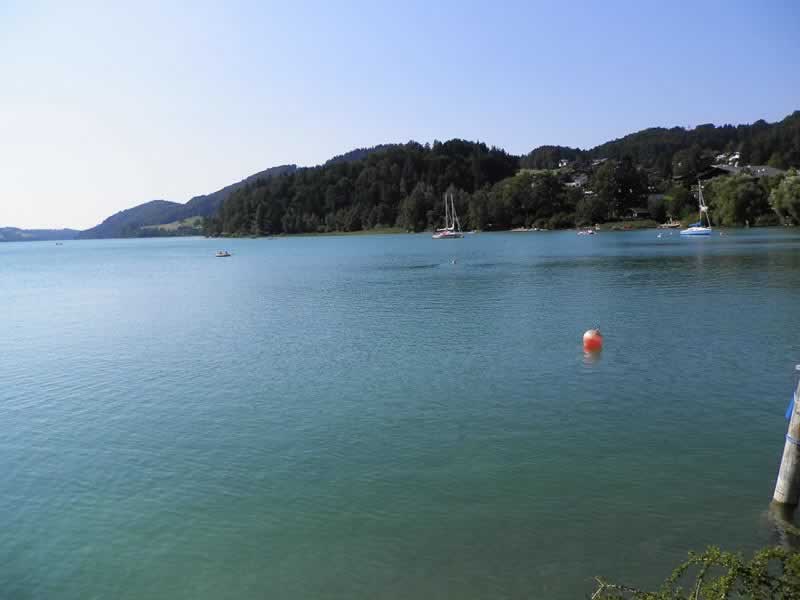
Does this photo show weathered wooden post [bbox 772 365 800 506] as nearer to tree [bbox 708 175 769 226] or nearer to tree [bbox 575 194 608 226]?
tree [bbox 708 175 769 226]

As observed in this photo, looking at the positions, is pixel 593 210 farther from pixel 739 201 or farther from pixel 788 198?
pixel 788 198

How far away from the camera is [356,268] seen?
3588 inches

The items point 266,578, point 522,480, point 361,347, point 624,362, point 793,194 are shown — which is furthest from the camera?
point 793,194

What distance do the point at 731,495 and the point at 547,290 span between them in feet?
132

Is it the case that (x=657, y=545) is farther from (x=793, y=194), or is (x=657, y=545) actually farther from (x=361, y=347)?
(x=793, y=194)

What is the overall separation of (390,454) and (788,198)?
426ft

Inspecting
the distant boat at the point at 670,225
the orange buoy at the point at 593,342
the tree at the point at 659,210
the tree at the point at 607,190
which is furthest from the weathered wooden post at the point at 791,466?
the tree at the point at 607,190

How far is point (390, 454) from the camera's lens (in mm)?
17234

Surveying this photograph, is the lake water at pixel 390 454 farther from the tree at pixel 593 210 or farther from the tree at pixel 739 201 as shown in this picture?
the tree at pixel 593 210

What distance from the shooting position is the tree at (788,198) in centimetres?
12088

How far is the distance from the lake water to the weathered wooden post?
0.67 meters

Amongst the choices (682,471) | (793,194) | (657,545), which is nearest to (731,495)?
(682,471)

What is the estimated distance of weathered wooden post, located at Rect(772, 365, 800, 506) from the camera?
40.0 feet

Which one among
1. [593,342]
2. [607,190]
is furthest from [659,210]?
[593,342]
